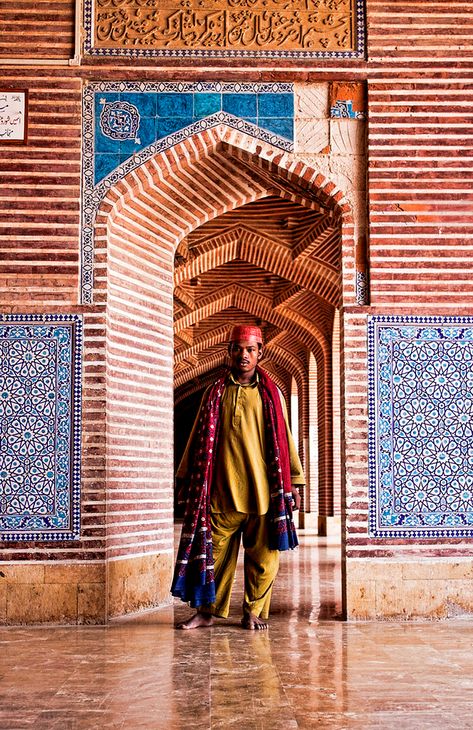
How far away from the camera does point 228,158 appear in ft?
24.1

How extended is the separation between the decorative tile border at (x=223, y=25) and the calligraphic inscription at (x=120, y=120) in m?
0.38

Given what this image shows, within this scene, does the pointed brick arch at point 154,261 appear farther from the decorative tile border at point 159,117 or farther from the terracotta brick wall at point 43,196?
the terracotta brick wall at point 43,196

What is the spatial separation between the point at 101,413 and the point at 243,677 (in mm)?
2705

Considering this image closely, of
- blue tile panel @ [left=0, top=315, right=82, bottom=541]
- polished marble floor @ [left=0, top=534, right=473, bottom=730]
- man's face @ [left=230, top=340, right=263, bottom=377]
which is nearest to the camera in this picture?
polished marble floor @ [left=0, top=534, right=473, bottom=730]

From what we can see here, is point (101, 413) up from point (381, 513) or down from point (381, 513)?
up

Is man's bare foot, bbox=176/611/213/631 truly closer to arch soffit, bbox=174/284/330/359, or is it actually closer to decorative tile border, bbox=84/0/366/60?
decorative tile border, bbox=84/0/366/60

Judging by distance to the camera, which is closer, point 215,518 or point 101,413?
point 215,518

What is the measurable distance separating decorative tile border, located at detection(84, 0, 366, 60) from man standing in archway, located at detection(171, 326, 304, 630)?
2.27 m

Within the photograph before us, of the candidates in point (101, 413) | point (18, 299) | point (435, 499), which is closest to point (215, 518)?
point (101, 413)

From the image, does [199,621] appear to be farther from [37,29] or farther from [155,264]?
[37,29]

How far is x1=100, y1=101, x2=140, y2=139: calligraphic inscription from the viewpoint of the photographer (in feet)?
23.1

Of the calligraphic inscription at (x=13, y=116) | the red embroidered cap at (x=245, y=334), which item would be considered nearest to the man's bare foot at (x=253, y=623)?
the red embroidered cap at (x=245, y=334)

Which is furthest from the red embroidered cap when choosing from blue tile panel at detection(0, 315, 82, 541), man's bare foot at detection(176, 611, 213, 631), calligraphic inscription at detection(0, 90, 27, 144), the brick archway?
calligraphic inscription at detection(0, 90, 27, 144)

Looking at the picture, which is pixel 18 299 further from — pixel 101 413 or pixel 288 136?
pixel 288 136
